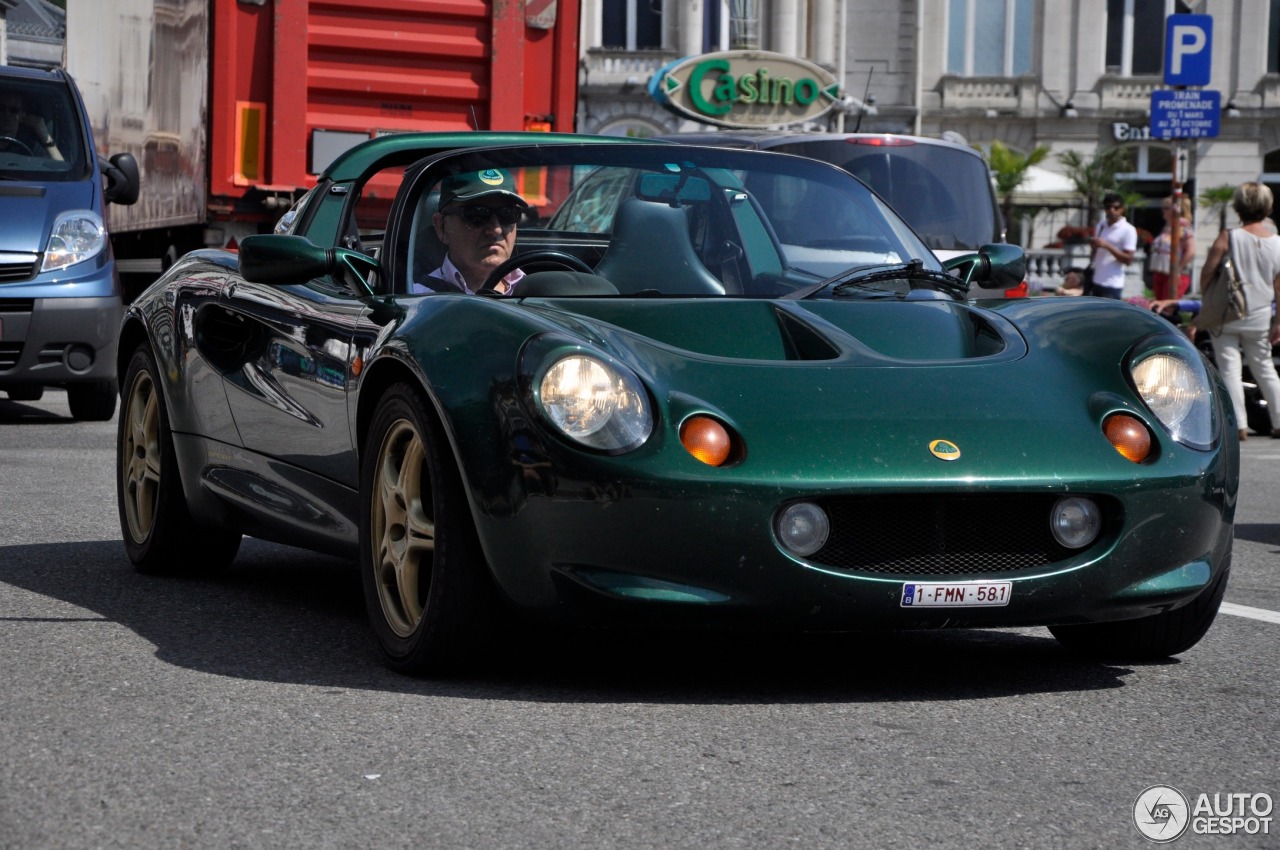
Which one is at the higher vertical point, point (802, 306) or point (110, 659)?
point (802, 306)

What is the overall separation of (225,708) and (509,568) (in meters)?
0.61

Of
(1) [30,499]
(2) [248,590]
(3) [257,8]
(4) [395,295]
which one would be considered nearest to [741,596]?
(4) [395,295]

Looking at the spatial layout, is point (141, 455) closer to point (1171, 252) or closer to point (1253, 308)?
point (1253, 308)

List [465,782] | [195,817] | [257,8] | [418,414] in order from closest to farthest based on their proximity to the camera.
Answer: [195,817] < [465,782] < [418,414] < [257,8]

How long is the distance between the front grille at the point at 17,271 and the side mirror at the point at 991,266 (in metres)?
7.11

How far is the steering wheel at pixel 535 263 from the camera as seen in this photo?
5.07 meters

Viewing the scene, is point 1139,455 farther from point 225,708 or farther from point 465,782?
point 225,708

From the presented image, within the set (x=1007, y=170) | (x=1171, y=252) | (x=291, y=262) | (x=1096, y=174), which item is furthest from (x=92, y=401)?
(x=1096, y=174)

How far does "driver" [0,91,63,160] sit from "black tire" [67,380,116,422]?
4.32 feet

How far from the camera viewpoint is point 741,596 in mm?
4012

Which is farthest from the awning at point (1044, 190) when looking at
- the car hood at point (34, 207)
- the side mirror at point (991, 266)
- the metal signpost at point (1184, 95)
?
the side mirror at point (991, 266)

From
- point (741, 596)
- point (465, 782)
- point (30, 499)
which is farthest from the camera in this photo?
point (30, 499)

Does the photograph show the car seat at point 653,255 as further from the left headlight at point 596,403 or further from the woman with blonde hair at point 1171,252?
the woman with blonde hair at point 1171,252

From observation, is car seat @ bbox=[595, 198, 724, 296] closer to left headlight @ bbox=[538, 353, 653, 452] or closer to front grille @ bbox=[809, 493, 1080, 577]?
left headlight @ bbox=[538, 353, 653, 452]
